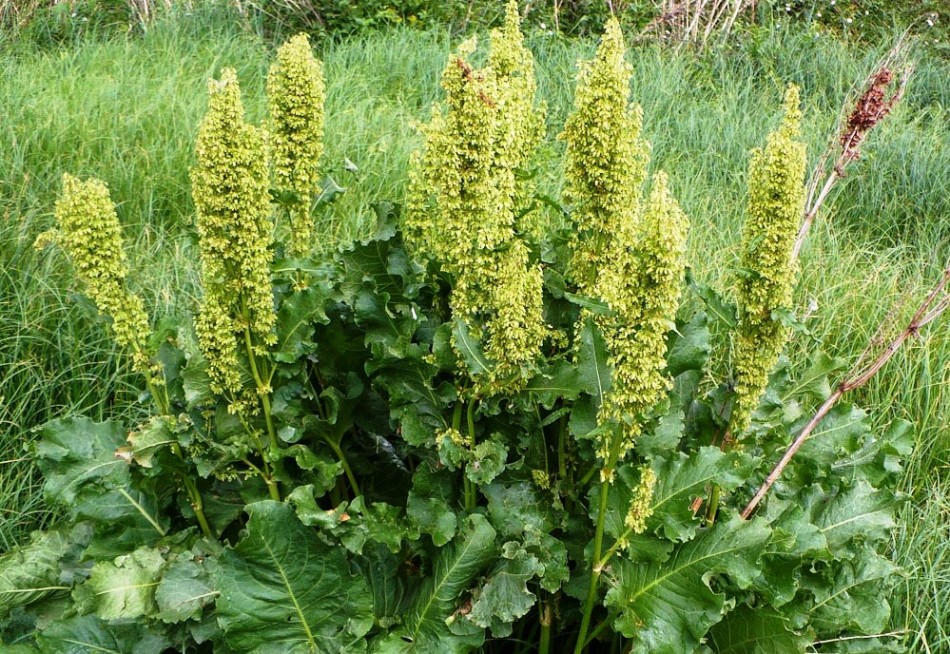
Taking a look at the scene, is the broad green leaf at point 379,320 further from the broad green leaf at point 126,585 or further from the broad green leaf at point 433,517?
the broad green leaf at point 126,585

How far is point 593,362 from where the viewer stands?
2.61 meters

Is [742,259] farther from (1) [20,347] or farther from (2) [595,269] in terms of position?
(1) [20,347]

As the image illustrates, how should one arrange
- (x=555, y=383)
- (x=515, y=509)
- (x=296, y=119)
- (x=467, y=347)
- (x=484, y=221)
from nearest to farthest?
(x=484, y=221) < (x=467, y=347) < (x=555, y=383) < (x=515, y=509) < (x=296, y=119)

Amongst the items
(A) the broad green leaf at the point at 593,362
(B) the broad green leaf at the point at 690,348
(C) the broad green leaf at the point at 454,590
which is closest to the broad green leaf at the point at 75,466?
(C) the broad green leaf at the point at 454,590

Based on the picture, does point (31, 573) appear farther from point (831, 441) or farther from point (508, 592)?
point (831, 441)

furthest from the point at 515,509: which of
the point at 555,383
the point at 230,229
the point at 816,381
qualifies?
the point at 816,381

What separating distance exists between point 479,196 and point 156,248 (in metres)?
3.02

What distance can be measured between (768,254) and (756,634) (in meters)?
1.06

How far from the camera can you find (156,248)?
4.87 meters

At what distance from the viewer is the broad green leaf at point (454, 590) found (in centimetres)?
252

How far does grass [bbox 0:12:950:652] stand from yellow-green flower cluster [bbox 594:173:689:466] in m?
0.83

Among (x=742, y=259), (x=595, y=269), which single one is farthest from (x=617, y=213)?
(x=742, y=259)

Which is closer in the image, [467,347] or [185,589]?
[467,347]

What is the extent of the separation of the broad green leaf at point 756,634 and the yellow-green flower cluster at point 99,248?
1786 millimetres
